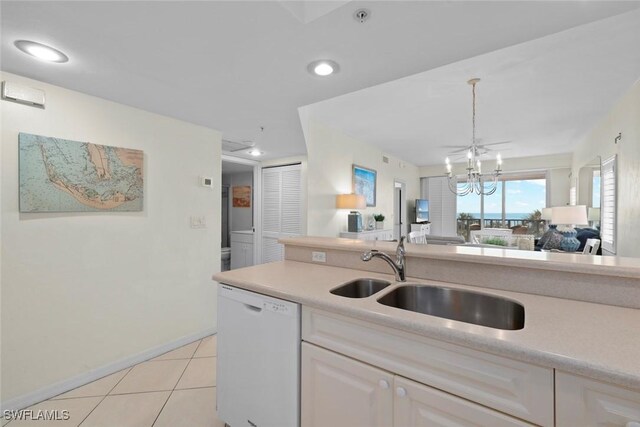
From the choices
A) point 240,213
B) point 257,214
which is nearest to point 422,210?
point 257,214

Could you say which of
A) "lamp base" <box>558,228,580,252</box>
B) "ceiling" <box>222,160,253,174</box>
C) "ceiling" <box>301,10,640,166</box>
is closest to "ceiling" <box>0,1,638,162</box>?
"ceiling" <box>301,10,640,166</box>

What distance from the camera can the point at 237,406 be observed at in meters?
1.48

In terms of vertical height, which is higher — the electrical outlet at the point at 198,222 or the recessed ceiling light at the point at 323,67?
the recessed ceiling light at the point at 323,67

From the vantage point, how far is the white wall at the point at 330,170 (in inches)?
132

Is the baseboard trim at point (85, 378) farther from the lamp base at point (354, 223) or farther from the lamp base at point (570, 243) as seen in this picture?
the lamp base at point (570, 243)

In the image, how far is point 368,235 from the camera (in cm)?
416

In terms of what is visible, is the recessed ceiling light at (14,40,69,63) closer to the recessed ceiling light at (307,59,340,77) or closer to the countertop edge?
the recessed ceiling light at (307,59,340,77)

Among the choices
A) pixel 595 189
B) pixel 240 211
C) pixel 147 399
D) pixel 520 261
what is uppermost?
pixel 595 189

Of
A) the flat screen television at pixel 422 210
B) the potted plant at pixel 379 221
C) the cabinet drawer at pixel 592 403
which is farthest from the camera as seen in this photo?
the flat screen television at pixel 422 210

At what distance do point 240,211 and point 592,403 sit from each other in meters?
5.28

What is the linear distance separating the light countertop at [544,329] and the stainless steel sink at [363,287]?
0.12m

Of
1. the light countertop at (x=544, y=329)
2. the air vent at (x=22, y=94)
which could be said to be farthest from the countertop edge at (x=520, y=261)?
the air vent at (x=22, y=94)

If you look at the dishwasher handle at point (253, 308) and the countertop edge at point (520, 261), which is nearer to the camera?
the countertop edge at point (520, 261)

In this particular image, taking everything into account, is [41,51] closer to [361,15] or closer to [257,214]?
[361,15]
